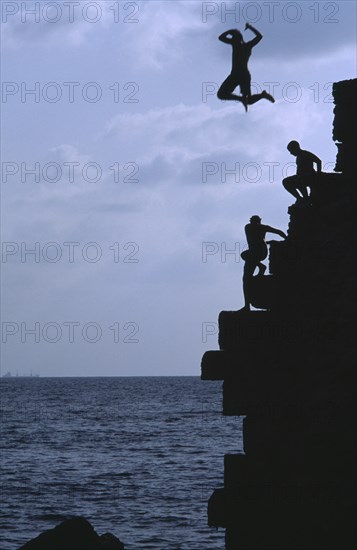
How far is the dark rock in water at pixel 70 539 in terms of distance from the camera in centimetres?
2166

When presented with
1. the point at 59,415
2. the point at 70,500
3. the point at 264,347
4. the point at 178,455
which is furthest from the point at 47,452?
the point at 264,347

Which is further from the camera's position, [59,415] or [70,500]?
[59,415]

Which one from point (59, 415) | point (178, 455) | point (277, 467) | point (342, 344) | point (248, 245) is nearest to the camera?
point (342, 344)

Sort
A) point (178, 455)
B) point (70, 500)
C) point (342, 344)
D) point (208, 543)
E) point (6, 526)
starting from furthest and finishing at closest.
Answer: point (178, 455) → point (70, 500) → point (6, 526) → point (208, 543) → point (342, 344)

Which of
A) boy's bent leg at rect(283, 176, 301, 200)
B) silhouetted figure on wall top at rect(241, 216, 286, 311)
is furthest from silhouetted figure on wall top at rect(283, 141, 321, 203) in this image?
silhouetted figure on wall top at rect(241, 216, 286, 311)

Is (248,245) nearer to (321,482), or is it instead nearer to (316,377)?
(316,377)

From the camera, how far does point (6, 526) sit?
34.3 meters

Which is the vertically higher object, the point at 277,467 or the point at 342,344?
the point at 342,344

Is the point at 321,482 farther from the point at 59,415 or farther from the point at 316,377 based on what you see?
the point at 59,415

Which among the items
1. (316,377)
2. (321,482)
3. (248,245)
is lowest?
(321,482)

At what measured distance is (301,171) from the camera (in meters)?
16.7

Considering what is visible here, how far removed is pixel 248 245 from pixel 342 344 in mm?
2971

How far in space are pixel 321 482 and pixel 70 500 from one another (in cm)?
2786

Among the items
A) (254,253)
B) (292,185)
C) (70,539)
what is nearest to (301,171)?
(292,185)
